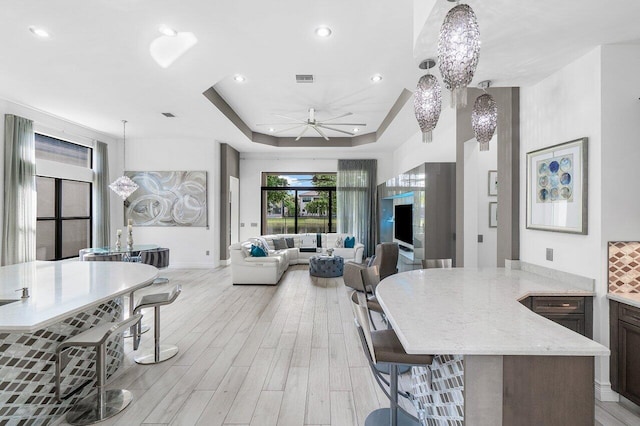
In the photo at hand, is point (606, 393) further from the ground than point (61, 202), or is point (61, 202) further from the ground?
point (61, 202)

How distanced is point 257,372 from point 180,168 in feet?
19.6

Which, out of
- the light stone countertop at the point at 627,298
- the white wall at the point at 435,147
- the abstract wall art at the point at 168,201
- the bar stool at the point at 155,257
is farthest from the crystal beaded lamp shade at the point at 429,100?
the abstract wall art at the point at 168,201

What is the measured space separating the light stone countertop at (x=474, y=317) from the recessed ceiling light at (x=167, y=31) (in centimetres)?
301

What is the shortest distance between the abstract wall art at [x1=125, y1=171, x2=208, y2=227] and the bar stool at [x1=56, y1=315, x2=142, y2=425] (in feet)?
17.8

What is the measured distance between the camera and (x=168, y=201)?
24.8 ft

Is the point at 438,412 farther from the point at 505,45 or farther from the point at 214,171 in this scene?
the point at 214,171

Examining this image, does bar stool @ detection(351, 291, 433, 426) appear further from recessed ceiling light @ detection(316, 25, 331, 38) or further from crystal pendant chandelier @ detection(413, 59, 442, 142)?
recessed ceiling light @ detection(316, 25, 331, 38)

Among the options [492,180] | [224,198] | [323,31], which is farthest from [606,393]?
[224,198]

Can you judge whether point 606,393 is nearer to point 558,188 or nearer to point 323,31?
point 558,188

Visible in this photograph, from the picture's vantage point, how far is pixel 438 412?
1.59 meters

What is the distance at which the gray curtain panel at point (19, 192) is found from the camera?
4867mm

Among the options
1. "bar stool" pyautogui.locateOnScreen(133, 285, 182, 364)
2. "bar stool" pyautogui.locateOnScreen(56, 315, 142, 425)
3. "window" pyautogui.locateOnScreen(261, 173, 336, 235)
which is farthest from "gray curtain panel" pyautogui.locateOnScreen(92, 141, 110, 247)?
"bar stool" pyautogui.locateOnScreen(56, 315, 142, 425)

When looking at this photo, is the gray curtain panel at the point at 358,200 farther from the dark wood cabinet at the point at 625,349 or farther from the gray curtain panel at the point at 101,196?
the dark wood cabinet at the point at 625,349

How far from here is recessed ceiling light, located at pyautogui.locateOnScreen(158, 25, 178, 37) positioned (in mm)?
3008
